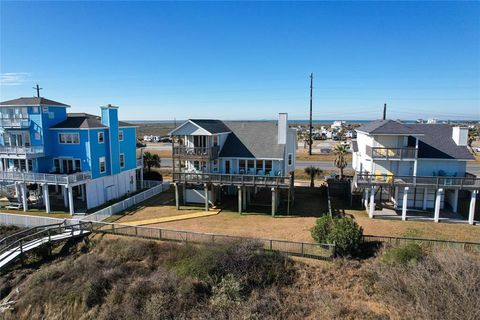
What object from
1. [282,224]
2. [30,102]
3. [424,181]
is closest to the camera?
[282,224]

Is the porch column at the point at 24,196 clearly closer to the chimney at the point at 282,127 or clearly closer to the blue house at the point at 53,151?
the blue house at the point at 53,151

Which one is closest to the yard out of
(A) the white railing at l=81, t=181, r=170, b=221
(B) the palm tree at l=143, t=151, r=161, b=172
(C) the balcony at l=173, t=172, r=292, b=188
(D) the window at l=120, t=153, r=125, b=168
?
(A) the white railing at l=81, t=181, r=170, b=221

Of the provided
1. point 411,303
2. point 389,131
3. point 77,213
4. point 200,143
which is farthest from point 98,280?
point 389,131

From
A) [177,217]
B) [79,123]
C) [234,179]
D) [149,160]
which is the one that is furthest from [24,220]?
[149,160]

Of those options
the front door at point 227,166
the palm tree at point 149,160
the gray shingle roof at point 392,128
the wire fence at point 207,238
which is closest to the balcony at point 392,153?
the gray shingle roof at point 392,128

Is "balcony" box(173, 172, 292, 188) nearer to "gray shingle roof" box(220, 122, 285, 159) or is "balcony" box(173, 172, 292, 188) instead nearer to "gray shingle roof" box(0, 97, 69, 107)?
"gray shingle roof" box(220, 122, 285, 159)

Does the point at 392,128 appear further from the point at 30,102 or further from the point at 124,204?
the point at 30,102
